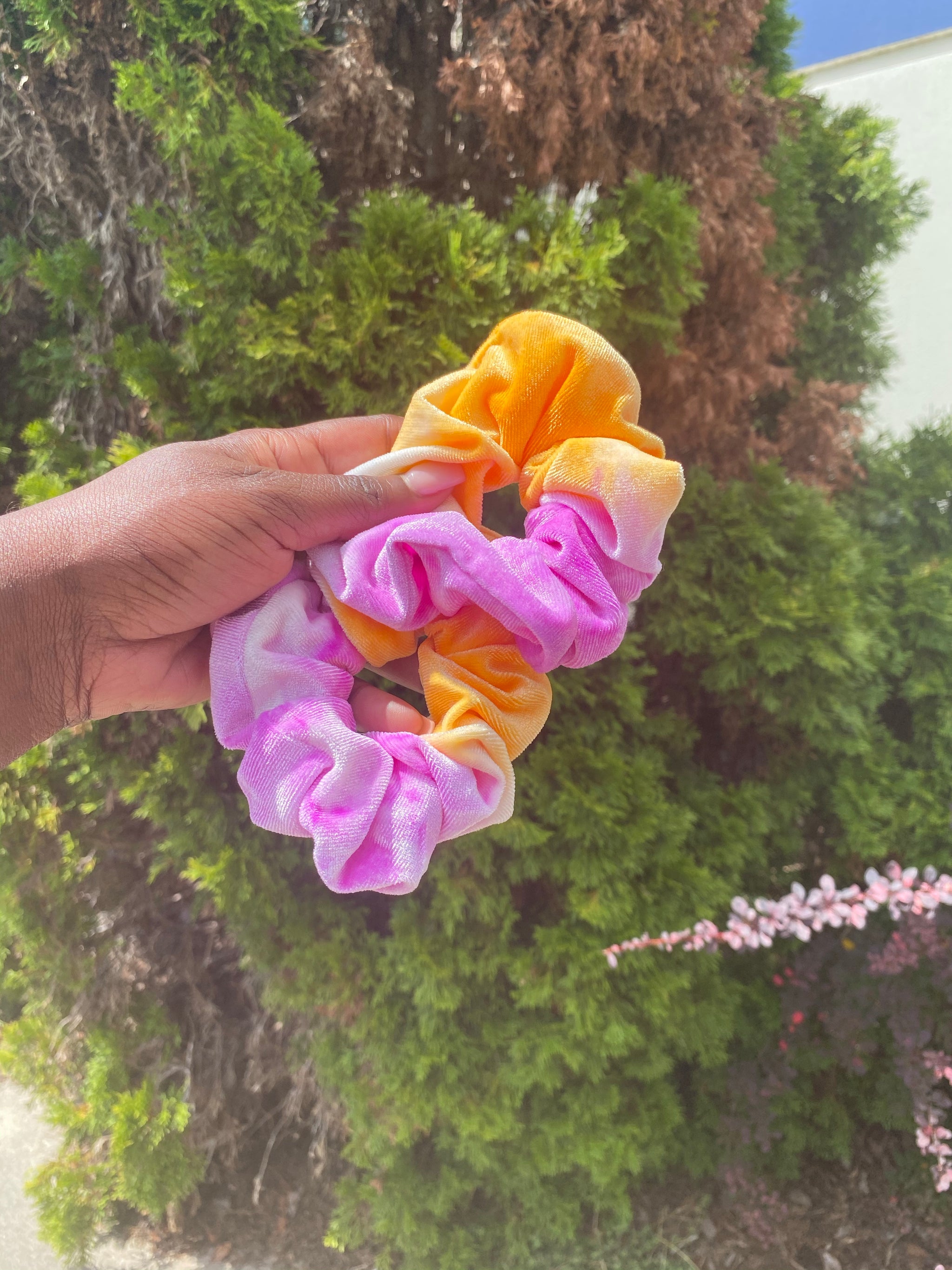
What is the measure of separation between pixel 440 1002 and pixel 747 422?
179 cm

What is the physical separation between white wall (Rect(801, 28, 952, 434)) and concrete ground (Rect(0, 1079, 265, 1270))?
144 inches

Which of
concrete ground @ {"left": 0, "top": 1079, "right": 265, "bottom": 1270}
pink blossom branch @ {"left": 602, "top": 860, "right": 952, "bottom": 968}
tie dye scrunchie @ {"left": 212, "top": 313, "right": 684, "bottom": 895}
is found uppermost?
tie dye scrunchie @ {"left": 212, "top": 313, "right": 684, "bottom": 895}

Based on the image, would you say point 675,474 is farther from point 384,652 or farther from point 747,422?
point 747,422

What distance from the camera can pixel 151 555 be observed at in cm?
81

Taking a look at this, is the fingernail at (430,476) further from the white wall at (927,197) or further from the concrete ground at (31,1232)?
the concrete ground at (31,1232)

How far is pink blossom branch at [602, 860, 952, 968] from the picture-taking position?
1.37 m

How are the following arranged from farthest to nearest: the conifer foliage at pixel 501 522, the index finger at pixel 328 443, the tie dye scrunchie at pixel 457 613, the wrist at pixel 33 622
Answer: the conifer foliage at pixel 501 522 → the index finger at pixel 328 443 → the wrist at pixel 33 622 → the tie dye scrunchie at pixel 457 613

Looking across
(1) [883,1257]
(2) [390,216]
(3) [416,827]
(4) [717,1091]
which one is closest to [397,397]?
(2) [390,216]

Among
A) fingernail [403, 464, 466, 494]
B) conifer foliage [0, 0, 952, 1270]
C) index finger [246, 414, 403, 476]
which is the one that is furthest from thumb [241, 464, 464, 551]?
conifer foliage [0, 0, 952, 1270]

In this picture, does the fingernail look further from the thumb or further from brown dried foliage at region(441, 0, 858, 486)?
brown dried foliage at region(441, 0, 858, 486)

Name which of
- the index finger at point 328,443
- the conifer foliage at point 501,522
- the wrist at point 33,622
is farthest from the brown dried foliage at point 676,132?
the wrist at point 33,622

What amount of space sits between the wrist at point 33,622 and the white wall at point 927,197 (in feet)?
8.83

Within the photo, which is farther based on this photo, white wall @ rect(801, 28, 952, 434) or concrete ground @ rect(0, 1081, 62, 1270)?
white wall @ rect(801, 28, 952, 434)

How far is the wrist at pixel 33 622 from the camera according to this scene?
799 millimetres
